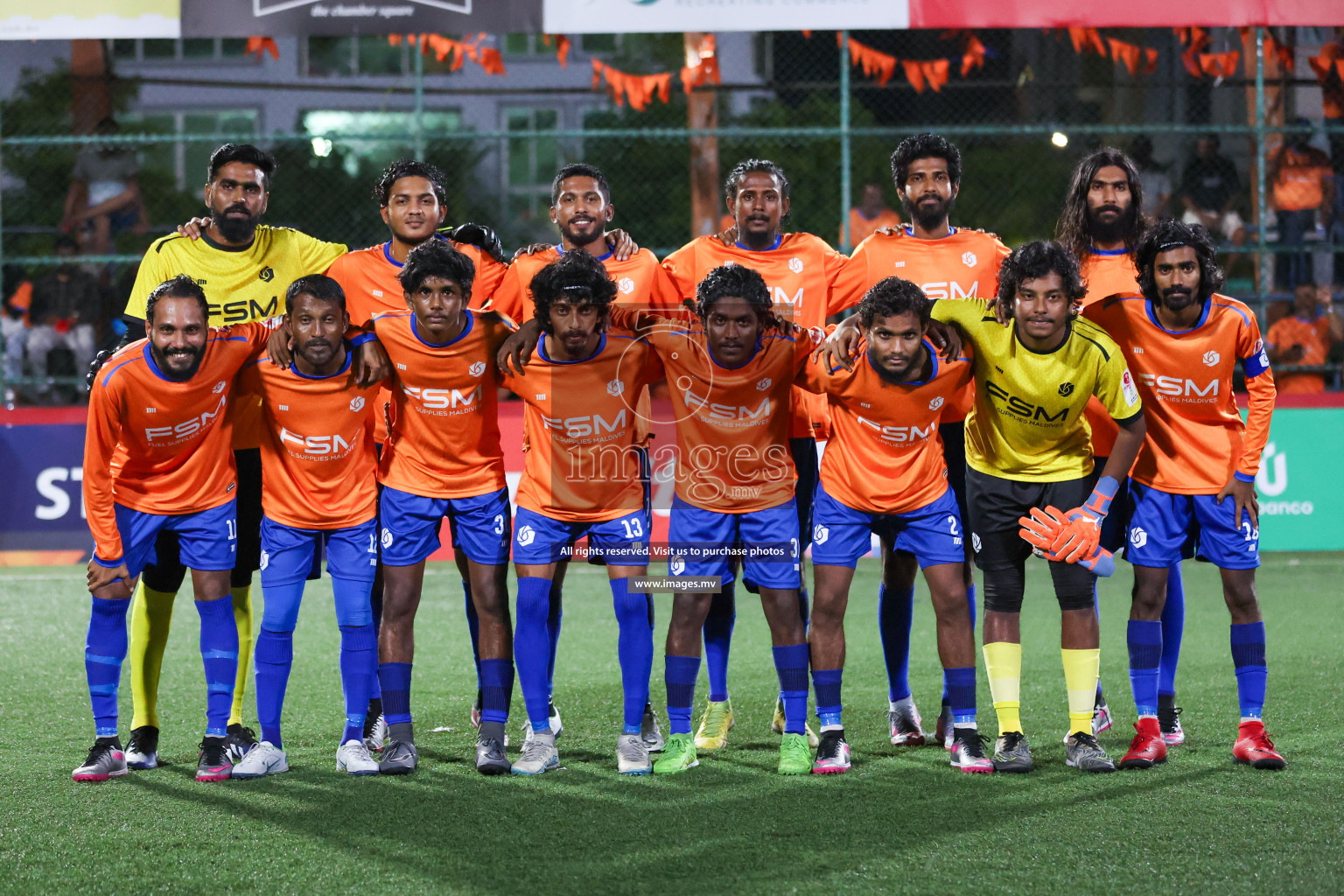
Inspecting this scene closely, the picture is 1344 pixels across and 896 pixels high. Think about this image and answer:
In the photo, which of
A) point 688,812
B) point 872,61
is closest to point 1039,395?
point 688,812

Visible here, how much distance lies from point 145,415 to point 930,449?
266 cm

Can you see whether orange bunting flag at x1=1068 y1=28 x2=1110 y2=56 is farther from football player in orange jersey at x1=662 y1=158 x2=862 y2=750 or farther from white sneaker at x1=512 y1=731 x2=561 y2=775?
white sneaker at x1=512 y1=731 x2=561 y2=775

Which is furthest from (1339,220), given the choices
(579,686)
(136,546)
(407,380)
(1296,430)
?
(136,546)

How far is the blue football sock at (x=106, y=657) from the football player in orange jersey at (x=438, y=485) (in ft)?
2.95

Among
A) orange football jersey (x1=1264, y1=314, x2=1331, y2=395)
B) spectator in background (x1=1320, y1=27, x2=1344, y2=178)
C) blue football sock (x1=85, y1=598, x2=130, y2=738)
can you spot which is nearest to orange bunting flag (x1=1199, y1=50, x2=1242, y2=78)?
spectator in background (x1=1320, y1=27, x2=1344, y2=178)

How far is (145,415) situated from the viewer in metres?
4.65

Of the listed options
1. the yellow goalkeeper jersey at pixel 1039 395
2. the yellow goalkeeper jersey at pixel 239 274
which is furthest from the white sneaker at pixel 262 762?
the yellow goalkeeper jersey at pixel 1039 395

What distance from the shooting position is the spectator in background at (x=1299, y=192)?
11.5 m

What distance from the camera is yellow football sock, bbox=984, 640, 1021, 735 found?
460cm

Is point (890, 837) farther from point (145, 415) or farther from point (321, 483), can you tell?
point (145, 415)

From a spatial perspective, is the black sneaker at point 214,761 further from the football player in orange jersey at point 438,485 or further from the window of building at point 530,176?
the window of building at point 530,176

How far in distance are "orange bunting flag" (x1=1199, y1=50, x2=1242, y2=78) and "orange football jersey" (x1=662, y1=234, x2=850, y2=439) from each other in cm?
961

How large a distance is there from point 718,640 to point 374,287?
182 centimetres

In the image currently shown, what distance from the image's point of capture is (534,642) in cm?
465
